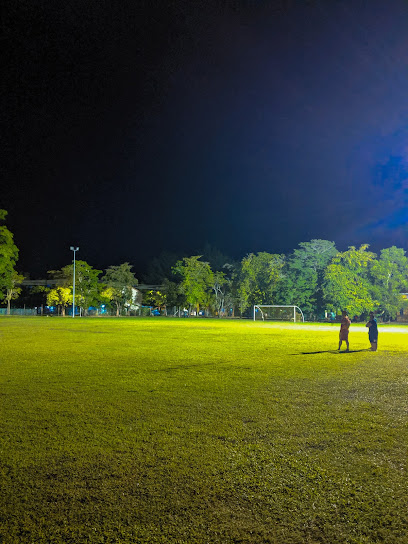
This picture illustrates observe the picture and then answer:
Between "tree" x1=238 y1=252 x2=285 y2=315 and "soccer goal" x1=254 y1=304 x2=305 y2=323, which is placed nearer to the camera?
"soccer goal" x1=254 y1=304 x2=305 y2=323

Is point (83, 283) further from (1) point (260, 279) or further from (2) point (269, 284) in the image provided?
(2) point (269, 284)

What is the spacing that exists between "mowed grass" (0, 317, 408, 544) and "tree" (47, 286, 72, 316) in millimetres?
62667

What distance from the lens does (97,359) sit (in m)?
14.9

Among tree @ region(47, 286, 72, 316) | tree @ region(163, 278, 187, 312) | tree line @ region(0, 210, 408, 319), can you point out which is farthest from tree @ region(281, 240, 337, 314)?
tree @ region(47, 286, 72, 316)

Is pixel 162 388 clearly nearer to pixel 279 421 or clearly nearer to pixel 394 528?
pixel 279 421

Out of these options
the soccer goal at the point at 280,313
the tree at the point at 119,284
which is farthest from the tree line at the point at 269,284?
the soccer goal at the point at 280,313

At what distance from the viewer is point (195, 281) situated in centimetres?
7600

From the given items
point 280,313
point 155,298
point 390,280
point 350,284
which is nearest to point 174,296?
point 155,298

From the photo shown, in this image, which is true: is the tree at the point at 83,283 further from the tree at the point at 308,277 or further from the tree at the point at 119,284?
the tree at the point at 308,277

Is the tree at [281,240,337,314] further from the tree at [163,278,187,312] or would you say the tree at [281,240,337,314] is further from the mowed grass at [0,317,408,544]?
the mowed grass at [0,317,408,544]

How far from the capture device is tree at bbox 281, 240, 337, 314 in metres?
61.8

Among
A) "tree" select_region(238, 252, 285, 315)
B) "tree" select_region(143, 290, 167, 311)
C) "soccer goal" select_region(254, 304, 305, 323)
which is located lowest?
"soccer goal" select_region(254, 304, 305, 323)

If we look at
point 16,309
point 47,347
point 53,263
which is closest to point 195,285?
point 16,309

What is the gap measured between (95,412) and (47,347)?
43.1 ft
